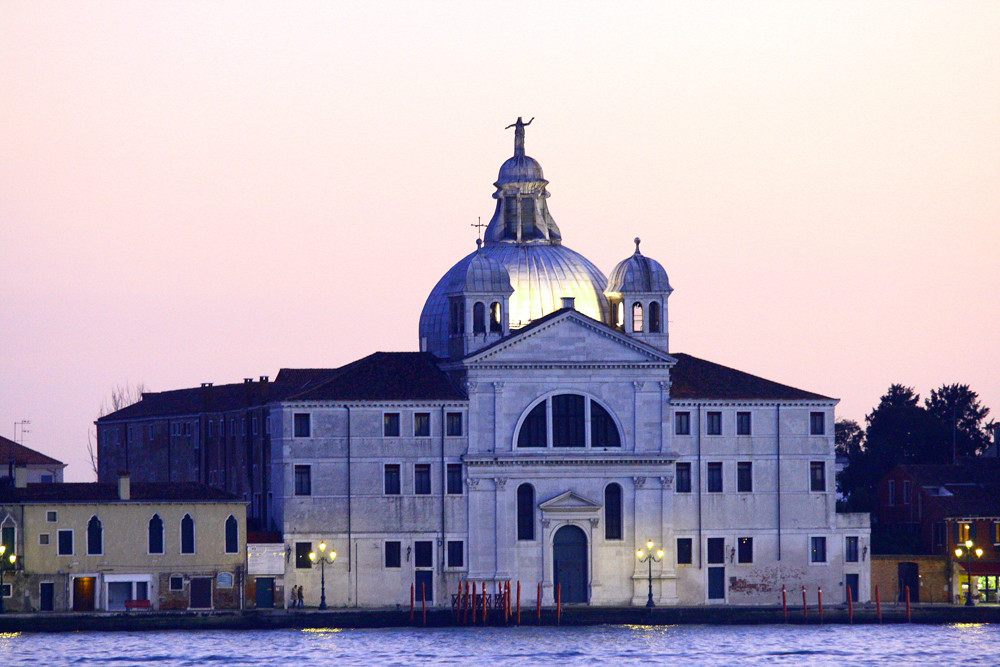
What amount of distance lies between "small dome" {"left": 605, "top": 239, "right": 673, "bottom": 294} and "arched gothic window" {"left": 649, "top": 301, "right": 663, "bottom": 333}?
544mm

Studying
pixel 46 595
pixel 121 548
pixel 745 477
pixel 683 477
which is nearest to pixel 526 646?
pixel 683 477

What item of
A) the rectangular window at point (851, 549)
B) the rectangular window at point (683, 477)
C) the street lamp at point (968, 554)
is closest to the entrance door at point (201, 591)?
the rectangular window at point (683, 477)

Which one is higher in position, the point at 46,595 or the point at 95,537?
the point at 95,537

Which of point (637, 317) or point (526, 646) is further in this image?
point (637, 317)

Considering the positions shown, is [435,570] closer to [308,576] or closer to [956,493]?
[308,576]

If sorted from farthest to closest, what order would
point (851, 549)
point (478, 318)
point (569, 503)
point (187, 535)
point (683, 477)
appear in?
point (851, 549) < point (478, 318) < point (683, 477) < point (569, 503) < point (187, 535)

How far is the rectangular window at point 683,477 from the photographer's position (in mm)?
88562

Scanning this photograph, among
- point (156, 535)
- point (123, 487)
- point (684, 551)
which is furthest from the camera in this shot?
point (684, 551)

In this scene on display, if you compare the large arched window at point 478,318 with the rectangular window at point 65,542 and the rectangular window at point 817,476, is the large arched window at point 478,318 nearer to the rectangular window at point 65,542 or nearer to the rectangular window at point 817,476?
the rectangular window at point 817,476

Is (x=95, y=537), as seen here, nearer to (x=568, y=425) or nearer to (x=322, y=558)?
(x=322, y=558)

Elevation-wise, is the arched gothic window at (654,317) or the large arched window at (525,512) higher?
the arched gothic window at (654,317)

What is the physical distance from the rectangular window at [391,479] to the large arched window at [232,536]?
5218mm

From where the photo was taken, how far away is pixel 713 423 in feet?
292

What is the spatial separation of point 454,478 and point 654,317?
10.6 meters
